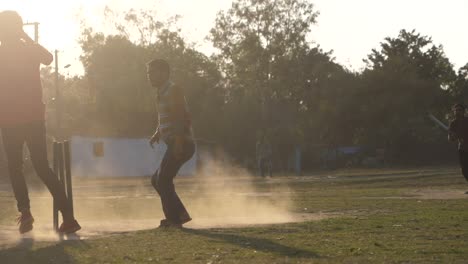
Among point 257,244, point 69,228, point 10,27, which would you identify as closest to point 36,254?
point 69,228

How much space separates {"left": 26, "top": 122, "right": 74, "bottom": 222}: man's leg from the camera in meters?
9.91

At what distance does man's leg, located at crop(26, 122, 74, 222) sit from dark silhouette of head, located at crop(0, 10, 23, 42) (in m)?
0.87

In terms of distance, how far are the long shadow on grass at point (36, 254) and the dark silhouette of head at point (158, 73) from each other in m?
2.43

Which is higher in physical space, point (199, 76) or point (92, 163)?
point (199, 76)

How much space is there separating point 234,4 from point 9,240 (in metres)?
72.4

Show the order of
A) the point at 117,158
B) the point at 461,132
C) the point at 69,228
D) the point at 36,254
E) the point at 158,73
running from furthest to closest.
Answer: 1. the point at 117,158
2. the point at 461,132
3. the point at 158,73
4. the point at 69,228
5. the point at 36,254

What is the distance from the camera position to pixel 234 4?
81062 mm

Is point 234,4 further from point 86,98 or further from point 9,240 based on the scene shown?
point 9,240

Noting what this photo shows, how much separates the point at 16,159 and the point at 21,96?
0.68 m

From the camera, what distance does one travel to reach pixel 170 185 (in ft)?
36.4

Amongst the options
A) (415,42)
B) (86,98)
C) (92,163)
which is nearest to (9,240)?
(92,163)

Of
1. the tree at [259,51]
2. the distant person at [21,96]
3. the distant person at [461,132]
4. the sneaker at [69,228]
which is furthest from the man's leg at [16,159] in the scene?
the tree at [259,51]

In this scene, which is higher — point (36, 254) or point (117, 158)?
point (117, 158)

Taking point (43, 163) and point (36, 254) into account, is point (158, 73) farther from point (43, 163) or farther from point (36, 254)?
point (36, 254)
